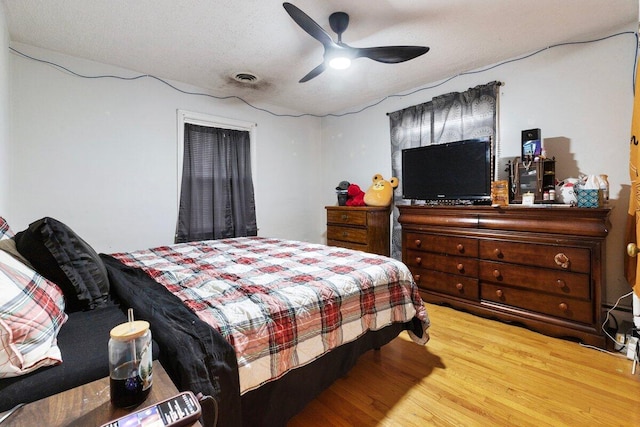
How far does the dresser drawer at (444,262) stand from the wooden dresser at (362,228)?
0.50 meters

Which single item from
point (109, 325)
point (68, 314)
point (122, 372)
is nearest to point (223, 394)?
point (122, 372)

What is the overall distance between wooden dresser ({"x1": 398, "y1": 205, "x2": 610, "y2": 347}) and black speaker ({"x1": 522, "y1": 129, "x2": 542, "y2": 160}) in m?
0.47

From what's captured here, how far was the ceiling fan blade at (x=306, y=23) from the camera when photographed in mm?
1686

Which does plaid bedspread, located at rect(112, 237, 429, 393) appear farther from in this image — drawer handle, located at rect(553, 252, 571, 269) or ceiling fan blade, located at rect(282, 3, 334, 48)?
ceiling fan blade, located at rect(282, 3, 334, 48)

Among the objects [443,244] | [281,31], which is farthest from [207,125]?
[443,244]

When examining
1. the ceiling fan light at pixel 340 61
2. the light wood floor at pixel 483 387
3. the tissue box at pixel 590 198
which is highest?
the ceiling fan light at pixel 340 61

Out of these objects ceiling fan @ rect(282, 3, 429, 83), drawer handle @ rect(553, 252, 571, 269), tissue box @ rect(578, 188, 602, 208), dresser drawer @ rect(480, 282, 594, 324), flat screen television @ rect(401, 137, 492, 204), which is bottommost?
dresser drawer @ rect(480, 282, 594, 324)

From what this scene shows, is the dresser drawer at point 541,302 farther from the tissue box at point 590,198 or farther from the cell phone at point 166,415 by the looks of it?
the cell phone at point 166,415

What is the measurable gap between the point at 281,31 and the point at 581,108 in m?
2.51

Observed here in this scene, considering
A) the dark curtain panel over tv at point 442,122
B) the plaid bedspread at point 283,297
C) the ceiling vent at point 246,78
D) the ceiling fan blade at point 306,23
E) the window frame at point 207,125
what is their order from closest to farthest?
the plaid bedspread at point 283,297, the ceiling fan blade at point 306,23, the dark curtain panel over tv at point 442,122, the ceiling vent at point 246,78, the window frame at point 207,125

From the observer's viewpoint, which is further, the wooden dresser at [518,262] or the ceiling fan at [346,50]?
the wooden dresser at [518,262]

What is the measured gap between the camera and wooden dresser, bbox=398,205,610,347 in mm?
2119

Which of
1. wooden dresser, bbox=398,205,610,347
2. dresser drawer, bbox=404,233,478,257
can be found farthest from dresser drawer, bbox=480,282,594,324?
dresser drawer, bbox=404,233,478,257

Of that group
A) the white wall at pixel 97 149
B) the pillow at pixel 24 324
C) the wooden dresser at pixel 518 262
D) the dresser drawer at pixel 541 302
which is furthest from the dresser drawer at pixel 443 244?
the pillow at pixel 24 324
